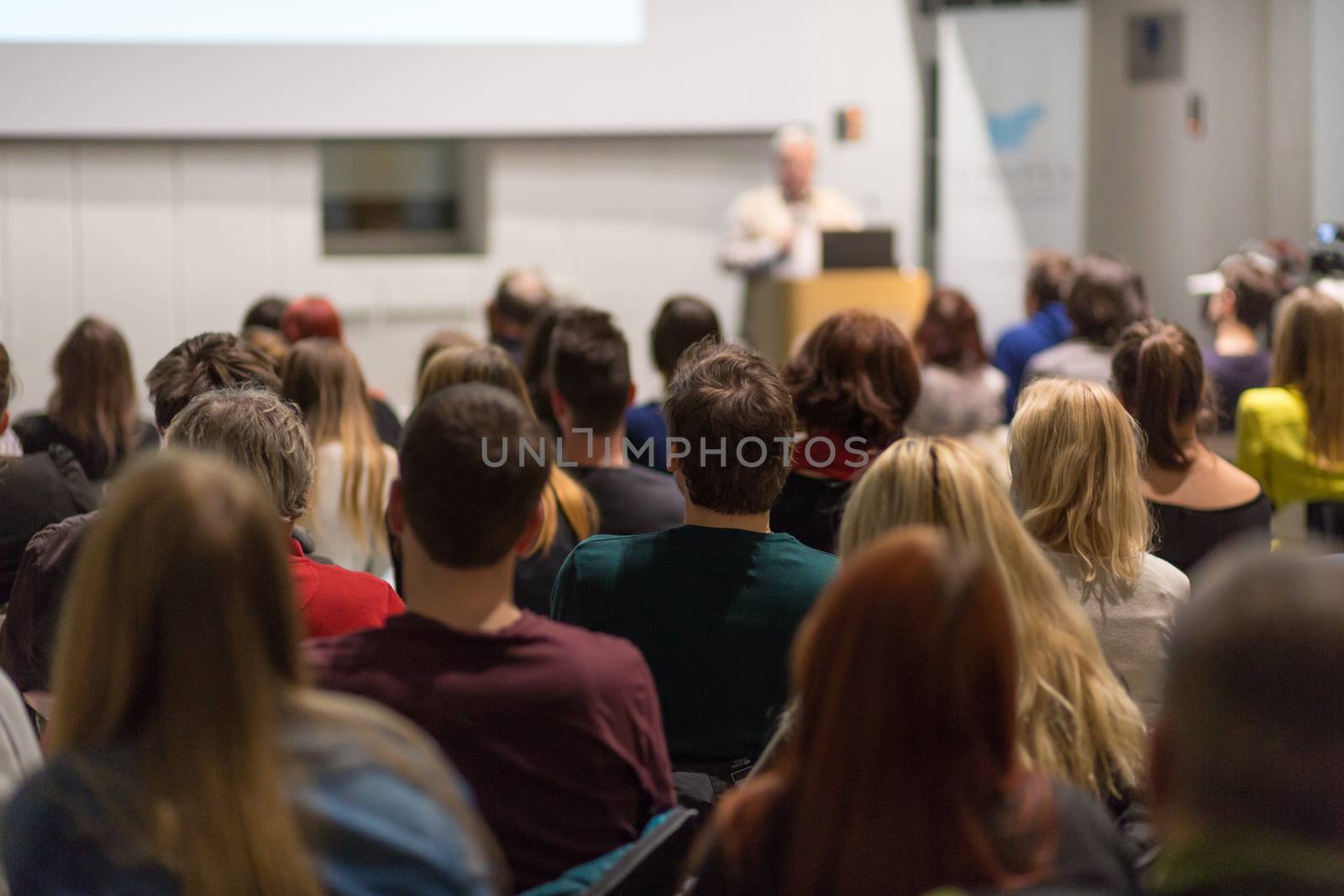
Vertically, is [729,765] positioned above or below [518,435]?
below

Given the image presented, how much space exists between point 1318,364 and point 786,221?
3995 millimetres

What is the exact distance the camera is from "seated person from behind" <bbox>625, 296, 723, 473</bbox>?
4.11 metres

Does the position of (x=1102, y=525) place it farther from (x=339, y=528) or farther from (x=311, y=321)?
(x=311, y=321)

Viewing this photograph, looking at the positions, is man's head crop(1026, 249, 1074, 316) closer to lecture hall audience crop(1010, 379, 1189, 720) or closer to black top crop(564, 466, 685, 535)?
black top crop(564, 466, 685, 535)

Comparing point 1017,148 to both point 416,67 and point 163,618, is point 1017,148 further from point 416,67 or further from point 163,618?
point 163,618

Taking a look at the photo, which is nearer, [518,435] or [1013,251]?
[518,435]

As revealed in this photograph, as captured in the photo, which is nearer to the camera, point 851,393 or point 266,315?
point 851,393

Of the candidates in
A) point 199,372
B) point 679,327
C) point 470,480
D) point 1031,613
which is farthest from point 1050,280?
point 470,480

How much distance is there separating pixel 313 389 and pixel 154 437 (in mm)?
598

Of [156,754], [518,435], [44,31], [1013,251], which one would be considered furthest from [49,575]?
[1013,251]

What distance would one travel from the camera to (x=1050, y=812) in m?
1.33

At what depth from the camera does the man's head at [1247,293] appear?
15.2ft

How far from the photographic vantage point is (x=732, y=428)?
2420 mm

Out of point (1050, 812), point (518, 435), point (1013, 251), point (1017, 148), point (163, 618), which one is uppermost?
point (1017, 148)
